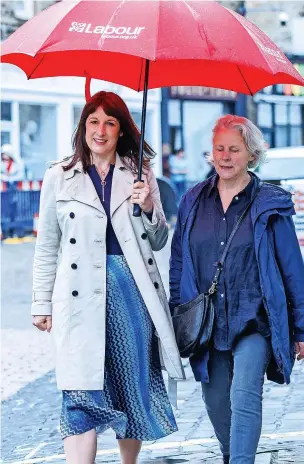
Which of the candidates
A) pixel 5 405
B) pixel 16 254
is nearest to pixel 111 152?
pixel 5 405

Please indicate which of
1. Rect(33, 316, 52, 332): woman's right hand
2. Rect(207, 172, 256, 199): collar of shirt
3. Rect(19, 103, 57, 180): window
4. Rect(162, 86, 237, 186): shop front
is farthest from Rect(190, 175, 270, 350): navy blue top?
Rect(162, 86, 237, 186): shop front

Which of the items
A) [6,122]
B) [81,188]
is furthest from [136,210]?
[6,122]

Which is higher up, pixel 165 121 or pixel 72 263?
pixel 165 121

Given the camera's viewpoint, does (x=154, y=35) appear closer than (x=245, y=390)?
Yes

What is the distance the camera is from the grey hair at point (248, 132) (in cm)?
534

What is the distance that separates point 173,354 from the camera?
5.25 m

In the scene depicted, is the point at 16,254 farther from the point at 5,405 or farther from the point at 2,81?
the point at 5,405

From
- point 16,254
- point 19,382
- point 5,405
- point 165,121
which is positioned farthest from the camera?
point 165,121

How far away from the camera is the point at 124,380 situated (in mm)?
5305

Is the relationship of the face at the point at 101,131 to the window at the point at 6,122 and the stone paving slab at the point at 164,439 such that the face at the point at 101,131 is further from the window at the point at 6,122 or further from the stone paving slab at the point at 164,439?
the window at the point at 6,122

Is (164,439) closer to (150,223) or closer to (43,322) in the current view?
(43,322)

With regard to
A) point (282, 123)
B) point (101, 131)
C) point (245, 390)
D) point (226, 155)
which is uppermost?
point (282, 123)

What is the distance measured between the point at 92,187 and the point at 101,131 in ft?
0.86

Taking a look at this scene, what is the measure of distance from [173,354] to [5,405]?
126 inches
